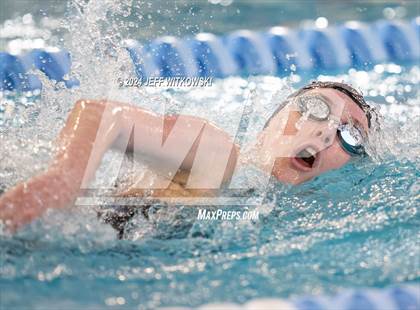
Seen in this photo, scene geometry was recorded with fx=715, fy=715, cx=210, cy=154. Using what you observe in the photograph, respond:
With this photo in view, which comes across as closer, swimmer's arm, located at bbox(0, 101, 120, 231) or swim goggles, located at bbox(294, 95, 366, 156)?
swimmer's arm, located at bbox(0, 101, 120, 231)

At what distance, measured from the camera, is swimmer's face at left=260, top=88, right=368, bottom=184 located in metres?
2.34

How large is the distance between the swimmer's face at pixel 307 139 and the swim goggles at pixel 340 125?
0.01 meters

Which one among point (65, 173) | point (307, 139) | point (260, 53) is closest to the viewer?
point (65, 173)

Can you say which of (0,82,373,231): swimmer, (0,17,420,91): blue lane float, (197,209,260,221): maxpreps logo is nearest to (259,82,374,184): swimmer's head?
(0,82,373,231): swimmer

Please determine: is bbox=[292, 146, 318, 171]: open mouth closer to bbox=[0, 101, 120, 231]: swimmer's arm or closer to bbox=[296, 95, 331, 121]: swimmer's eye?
bbox=[296, 95, 331, 121]: swimmer's eye

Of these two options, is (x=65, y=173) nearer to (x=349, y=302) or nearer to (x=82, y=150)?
(x=82, y=150)

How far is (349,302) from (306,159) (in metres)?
0.77

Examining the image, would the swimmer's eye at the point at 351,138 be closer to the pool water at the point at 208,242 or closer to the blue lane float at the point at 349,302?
the pool water at the point at 208,242

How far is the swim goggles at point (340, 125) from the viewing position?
236cm

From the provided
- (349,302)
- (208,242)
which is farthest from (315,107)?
(349,302)

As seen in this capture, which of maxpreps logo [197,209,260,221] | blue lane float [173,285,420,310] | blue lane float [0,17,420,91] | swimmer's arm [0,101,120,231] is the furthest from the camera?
blue lane float [0,17,420,91]

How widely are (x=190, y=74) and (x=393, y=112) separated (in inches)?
41.8

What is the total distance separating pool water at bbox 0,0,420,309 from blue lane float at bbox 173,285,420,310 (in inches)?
1.6

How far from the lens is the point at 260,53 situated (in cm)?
386
